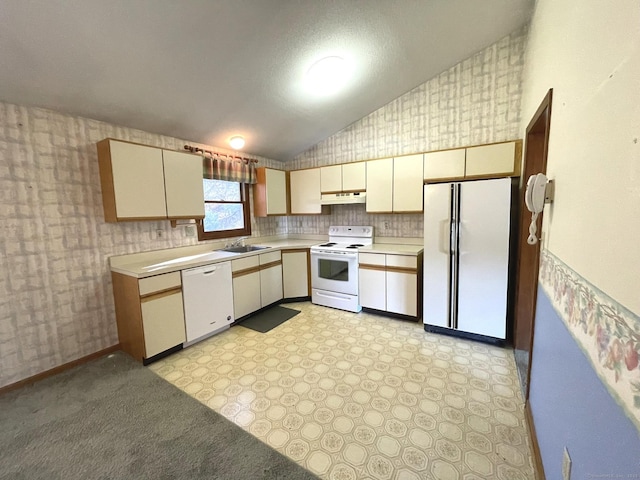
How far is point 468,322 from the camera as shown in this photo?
104 inches

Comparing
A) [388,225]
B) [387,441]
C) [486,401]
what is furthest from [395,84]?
[387,441]

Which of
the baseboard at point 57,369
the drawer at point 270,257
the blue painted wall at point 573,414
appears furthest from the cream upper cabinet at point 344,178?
the baseboard at point 57,369

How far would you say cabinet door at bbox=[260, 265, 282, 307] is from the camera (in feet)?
11.3

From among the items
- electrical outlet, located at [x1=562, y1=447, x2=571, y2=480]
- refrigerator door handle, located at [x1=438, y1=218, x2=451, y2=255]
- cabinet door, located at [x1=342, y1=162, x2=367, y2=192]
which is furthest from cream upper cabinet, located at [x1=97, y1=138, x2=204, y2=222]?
electrical outlet, located at [x1=562, y1=447, x2=571, y2=480]

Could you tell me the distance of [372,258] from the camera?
3.23 metres

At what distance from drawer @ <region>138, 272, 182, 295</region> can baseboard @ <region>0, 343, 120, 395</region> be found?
0.86m

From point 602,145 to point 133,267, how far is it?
10.4 ft

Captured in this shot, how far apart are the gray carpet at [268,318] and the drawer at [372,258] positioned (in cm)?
110

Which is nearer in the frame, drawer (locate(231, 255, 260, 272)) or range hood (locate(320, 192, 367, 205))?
drawer (locate(231, 255, 260, 272))

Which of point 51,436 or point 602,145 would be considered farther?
point 51,436

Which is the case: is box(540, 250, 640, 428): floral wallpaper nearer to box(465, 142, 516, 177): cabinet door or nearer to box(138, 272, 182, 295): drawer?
box(465, 142, 516, 177): cabinet door

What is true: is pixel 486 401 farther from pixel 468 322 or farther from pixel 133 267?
pixel 133 267

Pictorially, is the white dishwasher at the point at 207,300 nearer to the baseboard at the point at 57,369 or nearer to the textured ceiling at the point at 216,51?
the baseboard at the point at 57,369

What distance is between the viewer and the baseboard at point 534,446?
1286mm
